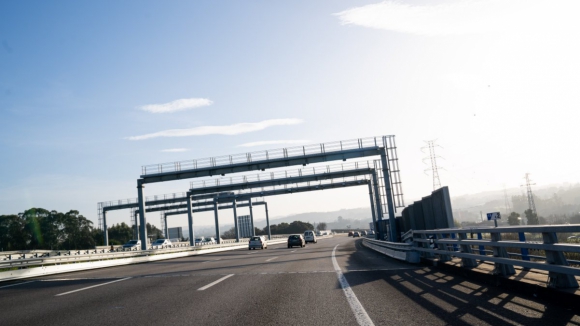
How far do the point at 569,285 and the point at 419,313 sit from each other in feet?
8.30

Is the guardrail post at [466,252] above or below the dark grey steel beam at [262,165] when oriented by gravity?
below

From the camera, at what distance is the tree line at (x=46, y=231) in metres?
84.6

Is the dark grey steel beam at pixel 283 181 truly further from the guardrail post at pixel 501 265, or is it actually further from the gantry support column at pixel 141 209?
the guardrail post at pixel 501 265

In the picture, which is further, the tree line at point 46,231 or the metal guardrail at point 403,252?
the tree line at point 46,231

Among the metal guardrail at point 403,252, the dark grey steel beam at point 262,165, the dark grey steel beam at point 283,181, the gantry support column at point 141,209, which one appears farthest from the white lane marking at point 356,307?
the dark grey steel beam at point 283,181

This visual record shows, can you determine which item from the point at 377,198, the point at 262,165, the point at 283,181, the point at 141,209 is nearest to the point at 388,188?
the point at 262,165

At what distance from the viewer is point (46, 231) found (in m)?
88.4

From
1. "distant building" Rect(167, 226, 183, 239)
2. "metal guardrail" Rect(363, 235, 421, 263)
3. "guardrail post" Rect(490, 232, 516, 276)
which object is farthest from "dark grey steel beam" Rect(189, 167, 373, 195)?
"distant building" Rect(167, 226, 183, 239)

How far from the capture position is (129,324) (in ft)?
22.3

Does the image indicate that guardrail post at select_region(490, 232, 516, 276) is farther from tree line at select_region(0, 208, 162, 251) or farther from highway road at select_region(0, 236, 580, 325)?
tree line at select_region(0, 208, 162, 251)

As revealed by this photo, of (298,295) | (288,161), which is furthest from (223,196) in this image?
(298,295)

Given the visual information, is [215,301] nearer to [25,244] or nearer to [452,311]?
[452,311]

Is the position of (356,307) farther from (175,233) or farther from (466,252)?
(175,233)

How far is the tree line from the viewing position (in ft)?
278
